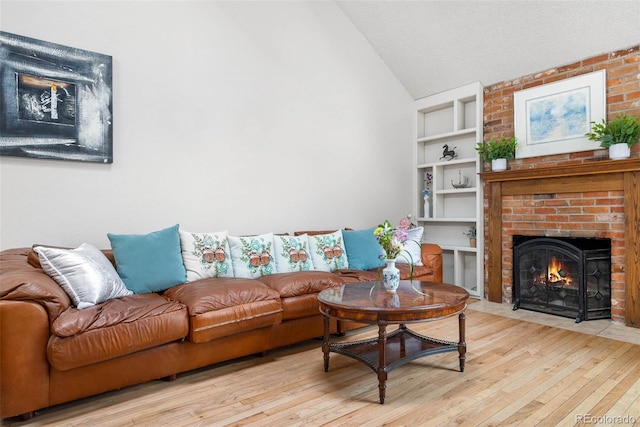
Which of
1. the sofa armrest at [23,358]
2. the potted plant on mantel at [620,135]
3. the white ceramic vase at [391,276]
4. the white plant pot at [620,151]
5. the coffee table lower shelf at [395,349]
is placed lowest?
the coffee table lower shelf at [395,349]

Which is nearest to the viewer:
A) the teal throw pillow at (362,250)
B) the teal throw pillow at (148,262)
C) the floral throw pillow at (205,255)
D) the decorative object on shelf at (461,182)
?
the teal throw pillow at (148,262)

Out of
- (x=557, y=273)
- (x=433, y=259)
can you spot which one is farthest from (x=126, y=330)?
(x=557, y=273)

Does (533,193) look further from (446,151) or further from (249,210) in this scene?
(249,210)

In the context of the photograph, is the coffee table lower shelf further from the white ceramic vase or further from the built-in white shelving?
the built-in white shelving

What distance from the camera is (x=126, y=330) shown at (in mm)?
2027

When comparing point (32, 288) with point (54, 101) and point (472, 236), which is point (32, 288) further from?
point (472, 236)

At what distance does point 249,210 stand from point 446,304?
2197 millimetres

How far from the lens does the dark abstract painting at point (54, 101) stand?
259cm

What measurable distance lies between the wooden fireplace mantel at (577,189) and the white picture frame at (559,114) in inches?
10.9

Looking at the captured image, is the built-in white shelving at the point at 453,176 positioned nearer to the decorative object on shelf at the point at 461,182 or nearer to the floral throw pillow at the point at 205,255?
the decorative object on shelf at the point at 461,182

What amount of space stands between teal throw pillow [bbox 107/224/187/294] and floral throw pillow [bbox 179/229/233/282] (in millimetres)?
95

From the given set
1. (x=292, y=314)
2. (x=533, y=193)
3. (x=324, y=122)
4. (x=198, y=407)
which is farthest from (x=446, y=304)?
(x=324, y=122)

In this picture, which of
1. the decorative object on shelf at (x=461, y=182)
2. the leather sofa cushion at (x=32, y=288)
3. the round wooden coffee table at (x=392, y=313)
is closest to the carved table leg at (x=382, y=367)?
the round wooden coffee table at (x=392, y=313)

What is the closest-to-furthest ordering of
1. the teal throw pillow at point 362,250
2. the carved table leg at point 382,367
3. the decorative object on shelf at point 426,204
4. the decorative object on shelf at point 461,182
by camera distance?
the carved table leg at point 382,367 < the teal throw pillow at point 362,250 < the decorative object on shelf at point 461,182 < the decorative object on shelf at point 426,204
